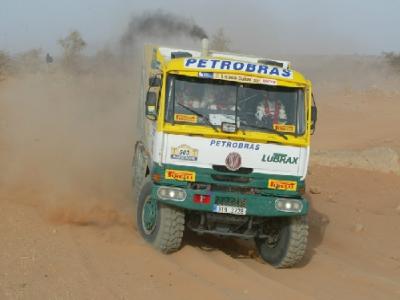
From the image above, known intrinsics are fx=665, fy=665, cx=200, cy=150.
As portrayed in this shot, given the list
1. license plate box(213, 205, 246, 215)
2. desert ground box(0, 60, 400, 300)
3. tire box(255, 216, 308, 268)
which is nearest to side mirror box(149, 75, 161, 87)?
license plate box(213, 205, 246, 215)

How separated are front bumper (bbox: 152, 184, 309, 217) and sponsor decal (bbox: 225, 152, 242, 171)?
0.33 m

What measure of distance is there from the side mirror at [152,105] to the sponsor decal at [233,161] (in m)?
1.07

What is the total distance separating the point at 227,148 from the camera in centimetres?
817

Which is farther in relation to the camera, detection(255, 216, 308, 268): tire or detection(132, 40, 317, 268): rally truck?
detection(255, 216, 308, 268): tire

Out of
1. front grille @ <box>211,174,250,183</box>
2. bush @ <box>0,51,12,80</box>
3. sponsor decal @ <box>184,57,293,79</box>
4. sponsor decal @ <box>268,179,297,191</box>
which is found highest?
sponsor decal @ <box>184,57,293,79</box>

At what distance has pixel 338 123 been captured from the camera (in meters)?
26.5

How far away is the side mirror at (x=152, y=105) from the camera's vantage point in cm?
834

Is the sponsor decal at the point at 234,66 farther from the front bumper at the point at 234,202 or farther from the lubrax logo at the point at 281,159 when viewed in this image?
the front bumper at the point at 234,202

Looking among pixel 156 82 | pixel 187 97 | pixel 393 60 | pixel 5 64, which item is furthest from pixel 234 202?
pixel 393 60

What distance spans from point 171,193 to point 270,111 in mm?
1655

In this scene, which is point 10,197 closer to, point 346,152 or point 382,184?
point 382,184

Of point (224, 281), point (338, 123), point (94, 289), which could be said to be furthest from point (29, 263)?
point (338, 123)

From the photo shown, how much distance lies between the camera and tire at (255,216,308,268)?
8633 mm

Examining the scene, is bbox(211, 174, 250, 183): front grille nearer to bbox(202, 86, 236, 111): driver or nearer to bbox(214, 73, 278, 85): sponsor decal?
bbox(202, 86, 236, 111): driver
